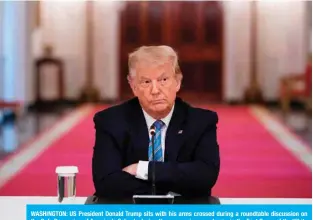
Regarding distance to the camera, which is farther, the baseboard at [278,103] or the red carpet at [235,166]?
the baseboard at [278,103]

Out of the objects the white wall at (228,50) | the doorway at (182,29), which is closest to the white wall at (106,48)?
the white wall at (228,50)

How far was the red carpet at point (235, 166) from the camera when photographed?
2.36 meters

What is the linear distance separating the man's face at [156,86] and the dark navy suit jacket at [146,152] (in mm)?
45

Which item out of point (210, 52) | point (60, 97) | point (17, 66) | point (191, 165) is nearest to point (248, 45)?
point (210, 52)

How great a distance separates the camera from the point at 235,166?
13.5 feet

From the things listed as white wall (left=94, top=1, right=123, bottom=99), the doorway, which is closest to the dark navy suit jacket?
the doorway

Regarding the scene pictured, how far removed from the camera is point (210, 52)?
9.20 metres

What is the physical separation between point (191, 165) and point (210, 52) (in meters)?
7.33

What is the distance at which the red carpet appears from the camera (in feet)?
7.74

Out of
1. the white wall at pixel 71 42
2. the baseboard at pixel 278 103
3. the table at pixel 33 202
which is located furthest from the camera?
the white wall at pixel 71 42

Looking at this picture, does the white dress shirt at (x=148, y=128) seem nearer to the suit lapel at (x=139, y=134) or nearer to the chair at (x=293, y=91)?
the suit lapel at (x=139, y=134)

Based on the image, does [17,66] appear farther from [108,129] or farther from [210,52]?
[108,129]

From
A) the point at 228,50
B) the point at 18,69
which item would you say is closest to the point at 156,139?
the point at 18,69

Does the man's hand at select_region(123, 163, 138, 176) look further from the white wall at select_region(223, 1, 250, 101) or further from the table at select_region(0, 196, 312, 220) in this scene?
the white wall at select_region(223, 1, 250, 101)
